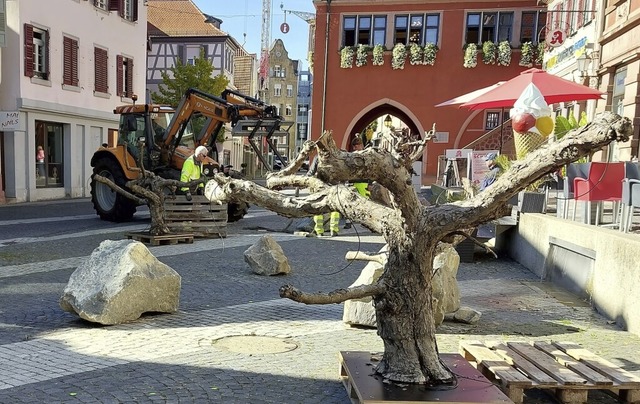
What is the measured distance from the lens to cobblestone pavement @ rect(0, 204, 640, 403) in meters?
4.09

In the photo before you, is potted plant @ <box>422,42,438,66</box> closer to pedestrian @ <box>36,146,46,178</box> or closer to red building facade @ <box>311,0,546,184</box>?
red building facade @ <box>311,0,546,184</box>

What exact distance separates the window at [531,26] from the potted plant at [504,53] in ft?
3.23

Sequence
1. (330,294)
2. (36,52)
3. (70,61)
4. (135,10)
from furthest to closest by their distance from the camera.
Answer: (135,10), (70,61), (36,52), (330,294)

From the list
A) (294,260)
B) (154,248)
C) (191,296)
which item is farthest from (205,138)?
(191,296)

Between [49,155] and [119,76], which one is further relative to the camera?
[119,76]

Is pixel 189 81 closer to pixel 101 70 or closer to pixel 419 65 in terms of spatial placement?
pixel 101 70

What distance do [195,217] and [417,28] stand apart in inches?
732

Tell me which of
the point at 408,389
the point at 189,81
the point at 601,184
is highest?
the point at 189,81

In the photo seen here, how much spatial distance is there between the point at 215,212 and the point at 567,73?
12.5 m

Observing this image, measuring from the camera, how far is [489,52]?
25.5 metres

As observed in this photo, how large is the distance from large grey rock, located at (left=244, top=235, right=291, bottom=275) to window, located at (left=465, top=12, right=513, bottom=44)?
2082 cm

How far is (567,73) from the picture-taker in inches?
734

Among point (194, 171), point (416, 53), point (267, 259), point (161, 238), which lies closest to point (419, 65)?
point (416, 53)

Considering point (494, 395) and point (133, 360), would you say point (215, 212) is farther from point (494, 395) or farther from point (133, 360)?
point (494, 395)
